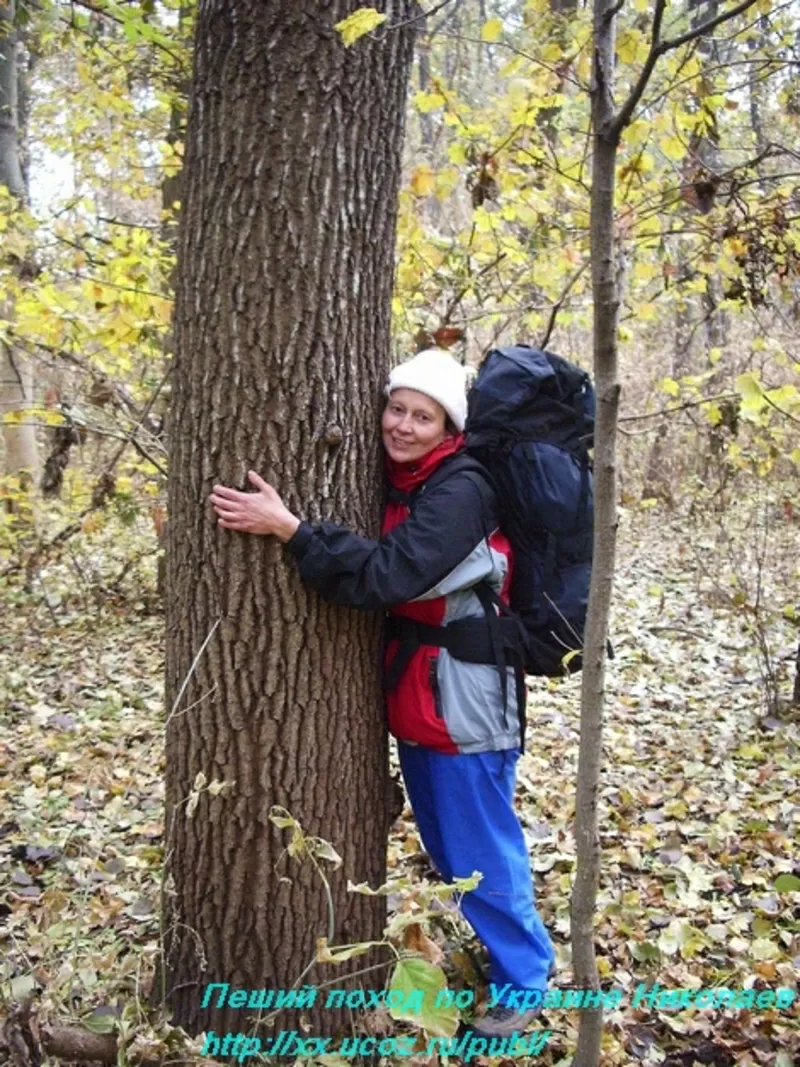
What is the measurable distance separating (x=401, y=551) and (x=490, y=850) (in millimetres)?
1039

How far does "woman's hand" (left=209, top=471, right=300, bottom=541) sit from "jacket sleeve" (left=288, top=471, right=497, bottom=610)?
43 millimetres

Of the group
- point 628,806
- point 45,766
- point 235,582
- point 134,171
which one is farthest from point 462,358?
point 235,582

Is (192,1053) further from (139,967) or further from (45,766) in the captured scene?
(45,766)

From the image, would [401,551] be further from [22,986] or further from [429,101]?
[429,101]

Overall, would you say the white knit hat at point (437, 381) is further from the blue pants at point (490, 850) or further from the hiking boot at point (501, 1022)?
the hiking boot at point (501, 1022)

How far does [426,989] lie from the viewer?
183cm

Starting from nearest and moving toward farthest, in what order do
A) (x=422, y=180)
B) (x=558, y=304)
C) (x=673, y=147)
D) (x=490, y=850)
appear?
1. (x=490, y=850)
2. (x=558, y=304)
3. (x=673, y=147)
4. (x=422, y=180)

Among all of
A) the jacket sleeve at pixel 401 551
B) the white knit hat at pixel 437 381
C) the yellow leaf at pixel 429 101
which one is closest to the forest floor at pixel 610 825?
the jacket sleeve at pixel 401 551

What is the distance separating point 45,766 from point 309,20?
396cm

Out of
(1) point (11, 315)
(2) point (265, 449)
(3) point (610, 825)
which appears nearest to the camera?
(2) point (265, 449)

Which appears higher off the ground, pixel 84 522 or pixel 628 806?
pixel 84 522

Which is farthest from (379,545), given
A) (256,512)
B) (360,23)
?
(360,23)

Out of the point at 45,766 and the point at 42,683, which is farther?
the point at 42,683

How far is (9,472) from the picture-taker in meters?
8.78
